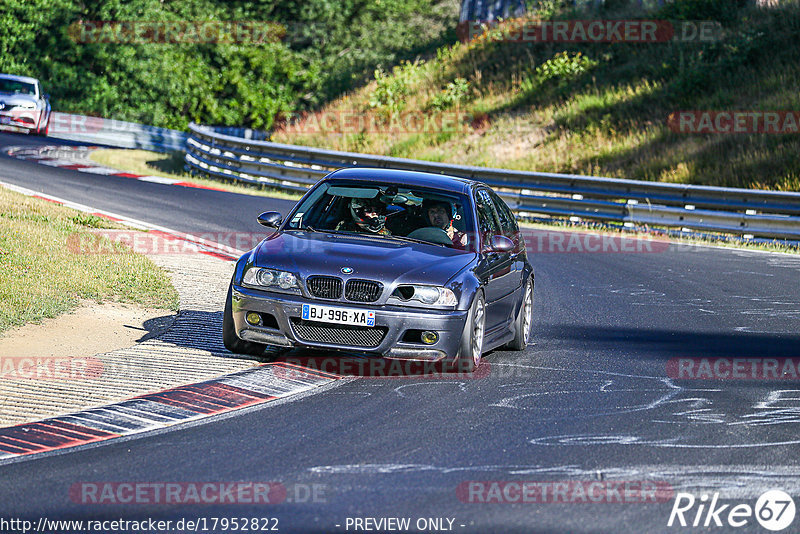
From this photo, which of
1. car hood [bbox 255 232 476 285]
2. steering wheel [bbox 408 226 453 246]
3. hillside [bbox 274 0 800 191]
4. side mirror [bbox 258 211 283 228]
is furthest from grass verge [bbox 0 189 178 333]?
hillside [bbox 274 0 800 191]

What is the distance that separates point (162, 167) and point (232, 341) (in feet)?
76.8

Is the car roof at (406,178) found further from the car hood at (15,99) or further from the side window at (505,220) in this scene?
the car hood at (15,99)

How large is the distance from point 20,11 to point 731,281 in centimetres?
3589

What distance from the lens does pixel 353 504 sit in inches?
213

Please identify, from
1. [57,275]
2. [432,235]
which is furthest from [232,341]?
[57,275]

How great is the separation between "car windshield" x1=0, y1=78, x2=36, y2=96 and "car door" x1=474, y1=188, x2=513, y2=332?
84.7 ft

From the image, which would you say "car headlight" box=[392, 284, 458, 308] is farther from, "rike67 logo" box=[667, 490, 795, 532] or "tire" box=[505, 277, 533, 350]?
"rike67 logo" box=[667, 490, 795, 532]

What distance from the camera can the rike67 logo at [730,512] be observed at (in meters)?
5.29

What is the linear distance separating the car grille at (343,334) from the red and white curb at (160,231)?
21.5ft

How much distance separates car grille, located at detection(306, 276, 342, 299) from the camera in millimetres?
8570

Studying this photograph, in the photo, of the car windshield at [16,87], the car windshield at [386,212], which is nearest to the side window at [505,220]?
the car windshield at [386,212]

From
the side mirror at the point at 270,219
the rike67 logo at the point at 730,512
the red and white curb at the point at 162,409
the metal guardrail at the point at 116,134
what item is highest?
the metal guardrail at the point at 116,134

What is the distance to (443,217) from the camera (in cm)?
982

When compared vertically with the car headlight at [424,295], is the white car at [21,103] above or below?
above
